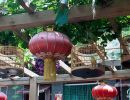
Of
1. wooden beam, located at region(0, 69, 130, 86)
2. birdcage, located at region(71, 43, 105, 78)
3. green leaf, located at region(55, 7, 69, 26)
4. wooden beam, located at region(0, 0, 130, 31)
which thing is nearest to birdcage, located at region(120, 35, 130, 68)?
birdcage, located at region(71, 43, 105, 78)

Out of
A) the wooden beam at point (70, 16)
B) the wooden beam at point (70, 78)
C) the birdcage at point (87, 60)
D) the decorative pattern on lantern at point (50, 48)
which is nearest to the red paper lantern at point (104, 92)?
the wooden beam at point (70, 78)

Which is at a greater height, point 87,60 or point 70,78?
point 87,60

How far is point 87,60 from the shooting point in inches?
209

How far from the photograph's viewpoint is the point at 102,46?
210 inches

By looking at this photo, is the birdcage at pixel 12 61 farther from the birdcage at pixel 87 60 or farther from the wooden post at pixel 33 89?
the wooden post at pixel 33 89

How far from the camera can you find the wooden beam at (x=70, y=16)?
162 inches

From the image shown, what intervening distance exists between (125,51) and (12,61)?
4.92ft

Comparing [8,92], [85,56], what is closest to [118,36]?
[85,56]

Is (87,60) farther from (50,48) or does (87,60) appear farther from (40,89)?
(40,89)

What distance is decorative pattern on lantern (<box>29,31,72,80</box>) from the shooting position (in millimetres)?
4020

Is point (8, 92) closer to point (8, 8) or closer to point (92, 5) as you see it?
point (8, 8)

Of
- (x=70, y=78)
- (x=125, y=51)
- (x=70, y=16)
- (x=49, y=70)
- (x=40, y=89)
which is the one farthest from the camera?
(x=40, y=89)

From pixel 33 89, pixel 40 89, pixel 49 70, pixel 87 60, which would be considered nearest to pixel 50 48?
pixel 49 70

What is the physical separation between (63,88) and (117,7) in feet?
20.1
